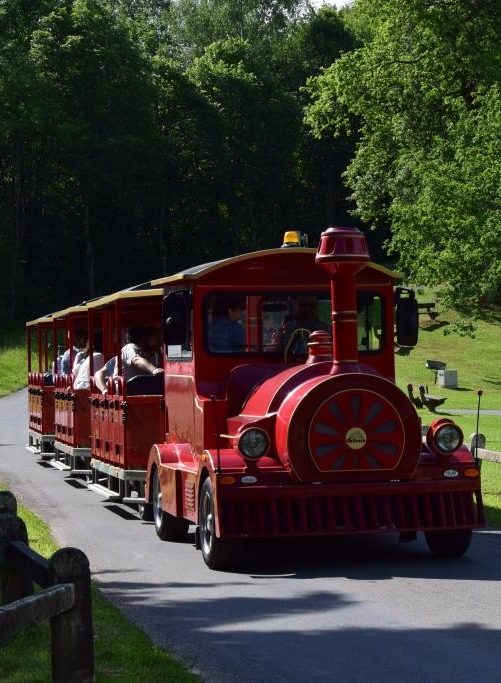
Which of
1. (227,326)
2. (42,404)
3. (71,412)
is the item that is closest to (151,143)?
(42,404)

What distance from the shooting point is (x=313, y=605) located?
9.48m

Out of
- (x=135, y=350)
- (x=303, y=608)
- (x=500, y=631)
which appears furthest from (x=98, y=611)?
(x=135, y=350)

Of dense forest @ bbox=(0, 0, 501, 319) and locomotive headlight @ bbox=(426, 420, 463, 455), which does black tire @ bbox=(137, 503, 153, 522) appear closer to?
locomotive headlight @ bbox=(426, 420, 463, 455)

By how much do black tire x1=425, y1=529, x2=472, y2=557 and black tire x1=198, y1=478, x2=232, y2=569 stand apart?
177 cm

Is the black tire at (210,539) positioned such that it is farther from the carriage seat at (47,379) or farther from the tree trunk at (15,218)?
the tree trunk at (15,218)

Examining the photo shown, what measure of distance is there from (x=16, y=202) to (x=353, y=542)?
5890 centimetres

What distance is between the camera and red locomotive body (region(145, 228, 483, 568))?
11.1 metres

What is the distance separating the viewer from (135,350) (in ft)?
52.5

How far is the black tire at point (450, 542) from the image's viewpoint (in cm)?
1155

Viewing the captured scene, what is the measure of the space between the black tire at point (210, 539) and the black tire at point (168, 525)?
1332mm

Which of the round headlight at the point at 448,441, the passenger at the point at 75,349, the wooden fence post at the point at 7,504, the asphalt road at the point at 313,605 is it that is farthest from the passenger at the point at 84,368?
the wooden fence post at the point at 7,504

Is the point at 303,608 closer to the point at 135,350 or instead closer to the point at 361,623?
the point at 361,623

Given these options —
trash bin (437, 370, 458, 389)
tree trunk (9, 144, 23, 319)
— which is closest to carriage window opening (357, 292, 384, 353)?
trash bin (437, 370, 458, 389)

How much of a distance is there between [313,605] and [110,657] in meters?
2.16
